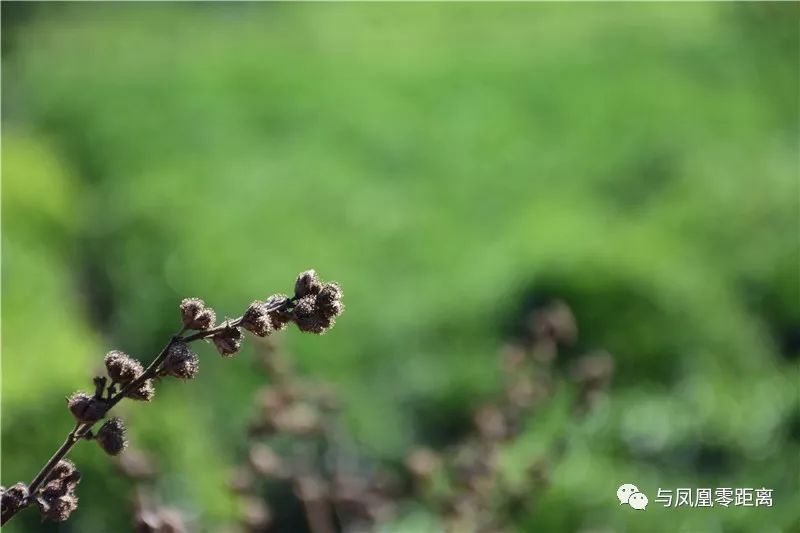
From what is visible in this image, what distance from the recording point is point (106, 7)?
5.12m

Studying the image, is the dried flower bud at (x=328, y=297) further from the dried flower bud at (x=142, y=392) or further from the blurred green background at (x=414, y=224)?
the blurred green background at (x=414, y=224)

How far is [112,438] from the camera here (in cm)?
56

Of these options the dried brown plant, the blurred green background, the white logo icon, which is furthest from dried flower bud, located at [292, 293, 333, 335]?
the white logo icon

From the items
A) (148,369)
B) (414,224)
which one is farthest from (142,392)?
(414,224)

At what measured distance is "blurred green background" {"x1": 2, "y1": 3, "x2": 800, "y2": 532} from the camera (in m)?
1.94

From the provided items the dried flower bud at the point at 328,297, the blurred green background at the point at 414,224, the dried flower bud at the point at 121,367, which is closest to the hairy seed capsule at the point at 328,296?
the dried flower bud at the point at 328,297

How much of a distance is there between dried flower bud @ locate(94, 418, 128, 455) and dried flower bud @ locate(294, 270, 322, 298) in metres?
0.12

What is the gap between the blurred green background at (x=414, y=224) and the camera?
194 centimetres

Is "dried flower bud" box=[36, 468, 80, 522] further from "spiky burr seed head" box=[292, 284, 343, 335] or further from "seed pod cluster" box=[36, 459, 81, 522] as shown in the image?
"spiky burr seed head" box=[292, 284, 343, 335]

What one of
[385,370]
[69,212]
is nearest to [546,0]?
[69,212]

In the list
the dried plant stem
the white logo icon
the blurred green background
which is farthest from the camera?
the blurred green background

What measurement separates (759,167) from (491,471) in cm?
263

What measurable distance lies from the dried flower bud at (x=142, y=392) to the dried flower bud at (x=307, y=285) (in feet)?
0.32

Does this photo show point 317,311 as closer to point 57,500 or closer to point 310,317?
point 310,317
